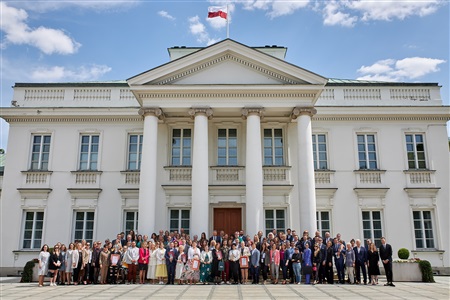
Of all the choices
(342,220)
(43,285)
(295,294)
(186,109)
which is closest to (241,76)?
(186,109)

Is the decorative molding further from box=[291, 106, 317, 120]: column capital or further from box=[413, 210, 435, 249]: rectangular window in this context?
box=[413, 210, 435, 249]: rectangular window

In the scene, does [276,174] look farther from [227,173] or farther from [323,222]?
[323,222]

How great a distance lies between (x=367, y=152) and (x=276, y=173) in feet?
15.8

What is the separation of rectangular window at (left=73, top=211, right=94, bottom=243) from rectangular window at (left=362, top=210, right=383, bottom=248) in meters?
13.1

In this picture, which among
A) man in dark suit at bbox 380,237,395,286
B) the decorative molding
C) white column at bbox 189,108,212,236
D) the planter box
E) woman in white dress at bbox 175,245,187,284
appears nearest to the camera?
man in dark suit at bbox 380,237,395,286

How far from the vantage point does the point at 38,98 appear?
797 inches

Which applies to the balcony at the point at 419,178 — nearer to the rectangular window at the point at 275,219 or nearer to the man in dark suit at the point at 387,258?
the rectangular window at the point at 275,219

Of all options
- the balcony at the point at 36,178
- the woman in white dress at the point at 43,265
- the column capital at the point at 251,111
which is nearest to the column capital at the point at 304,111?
the column capital at the point at 251,111

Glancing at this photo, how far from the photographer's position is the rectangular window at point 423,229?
1847cm

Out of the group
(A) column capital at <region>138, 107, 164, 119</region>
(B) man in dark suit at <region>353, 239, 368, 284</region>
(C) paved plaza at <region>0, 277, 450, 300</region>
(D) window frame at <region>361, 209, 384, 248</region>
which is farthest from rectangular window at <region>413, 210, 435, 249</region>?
(A) column capital at <region>138, 107, 164, 119</region>

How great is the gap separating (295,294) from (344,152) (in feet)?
34.4

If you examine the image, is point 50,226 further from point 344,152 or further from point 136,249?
point 344,152

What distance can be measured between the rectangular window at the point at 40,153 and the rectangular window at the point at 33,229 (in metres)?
2.29

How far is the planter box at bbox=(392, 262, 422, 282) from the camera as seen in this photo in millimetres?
14555
